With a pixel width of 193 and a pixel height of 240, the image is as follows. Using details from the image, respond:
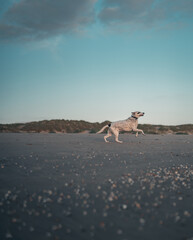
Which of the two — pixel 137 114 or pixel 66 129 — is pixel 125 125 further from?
pixel 66 129

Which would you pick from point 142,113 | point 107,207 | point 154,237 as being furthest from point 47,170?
point 142,113

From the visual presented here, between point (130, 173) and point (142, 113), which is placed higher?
point (142, 113)

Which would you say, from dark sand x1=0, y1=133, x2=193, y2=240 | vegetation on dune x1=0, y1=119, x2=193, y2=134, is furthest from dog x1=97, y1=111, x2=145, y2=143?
vegetation on dune x1=0, y1=119, x2=193, y2=134

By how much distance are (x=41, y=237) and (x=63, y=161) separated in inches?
200

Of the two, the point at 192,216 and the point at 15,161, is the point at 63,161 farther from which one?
the point at 192,216

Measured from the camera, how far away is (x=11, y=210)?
411 cm

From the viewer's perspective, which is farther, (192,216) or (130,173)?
(130,173)

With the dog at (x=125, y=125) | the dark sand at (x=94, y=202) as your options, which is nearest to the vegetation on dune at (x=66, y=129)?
the dog at (x=125, y=125)

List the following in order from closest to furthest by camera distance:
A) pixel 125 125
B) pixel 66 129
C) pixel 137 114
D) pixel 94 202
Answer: pixel 94 202
pixel 125 125
pixel 137 114
pixel 66 129

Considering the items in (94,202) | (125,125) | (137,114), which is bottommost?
(94,202)

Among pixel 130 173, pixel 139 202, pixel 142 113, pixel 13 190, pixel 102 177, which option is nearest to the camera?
pixel 139 202

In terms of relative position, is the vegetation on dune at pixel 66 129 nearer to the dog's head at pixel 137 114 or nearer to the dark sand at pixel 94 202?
the dog's head at pixel 137 114

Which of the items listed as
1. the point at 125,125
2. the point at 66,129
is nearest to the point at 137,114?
the point at 125,125

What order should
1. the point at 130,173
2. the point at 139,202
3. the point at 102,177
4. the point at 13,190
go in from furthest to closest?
1. the point at 130,173
2. the point at 102,177
3. the point at 13,190
4. the point at 139,202
